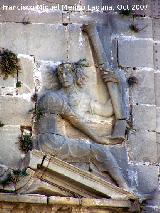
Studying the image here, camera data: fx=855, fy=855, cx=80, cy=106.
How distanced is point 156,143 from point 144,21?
180cm

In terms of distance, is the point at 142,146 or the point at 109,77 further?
the point at 109,77

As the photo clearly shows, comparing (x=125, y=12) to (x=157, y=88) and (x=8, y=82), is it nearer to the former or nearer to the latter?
(x=157, y=88)

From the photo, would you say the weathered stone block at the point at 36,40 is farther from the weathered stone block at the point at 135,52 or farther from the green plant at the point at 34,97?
the weathered stone block at the point at 135,52

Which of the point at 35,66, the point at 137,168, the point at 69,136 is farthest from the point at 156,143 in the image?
the point at 35,66

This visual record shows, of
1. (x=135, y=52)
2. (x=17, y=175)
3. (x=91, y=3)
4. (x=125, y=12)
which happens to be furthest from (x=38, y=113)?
(x=125, y=12)

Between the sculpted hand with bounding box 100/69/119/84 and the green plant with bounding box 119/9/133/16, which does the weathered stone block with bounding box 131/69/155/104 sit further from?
the green plant with bounding box 119/9/133/16

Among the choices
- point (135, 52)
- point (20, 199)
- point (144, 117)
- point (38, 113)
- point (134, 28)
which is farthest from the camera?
point (134, 28)

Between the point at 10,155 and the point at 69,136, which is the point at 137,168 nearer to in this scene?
the point at 69,136

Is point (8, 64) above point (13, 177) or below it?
above

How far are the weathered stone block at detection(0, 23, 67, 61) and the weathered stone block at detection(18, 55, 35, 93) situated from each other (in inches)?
3.7

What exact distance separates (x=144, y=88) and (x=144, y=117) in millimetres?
420

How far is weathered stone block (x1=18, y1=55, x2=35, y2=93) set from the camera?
36.0 feet

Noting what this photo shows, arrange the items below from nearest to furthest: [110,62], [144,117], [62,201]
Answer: [62,201] → [144,117] → [110,62]

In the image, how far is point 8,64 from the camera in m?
11.0
